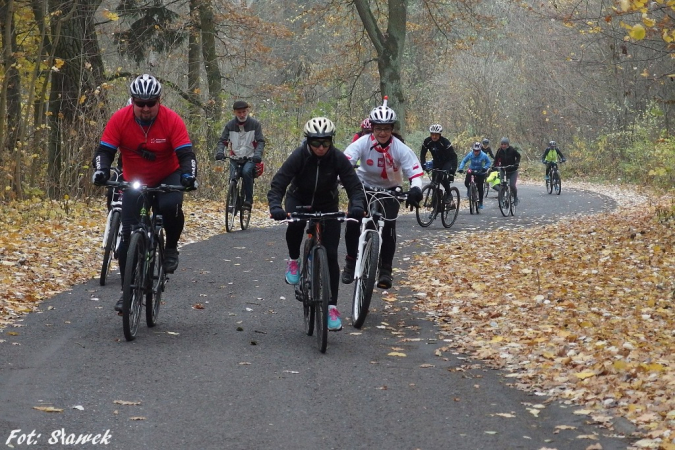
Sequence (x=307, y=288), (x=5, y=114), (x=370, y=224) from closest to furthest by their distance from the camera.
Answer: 1. (x=307, y=288)
2. (x=370, y=224)
3. (x=5, y=114)

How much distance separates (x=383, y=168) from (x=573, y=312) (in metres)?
2.51

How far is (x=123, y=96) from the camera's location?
21.9 m

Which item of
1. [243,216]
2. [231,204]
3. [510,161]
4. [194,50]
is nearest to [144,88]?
[231,204]

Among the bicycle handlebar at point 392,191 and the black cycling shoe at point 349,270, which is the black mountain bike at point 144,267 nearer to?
the black cycling shoe at point 349,270

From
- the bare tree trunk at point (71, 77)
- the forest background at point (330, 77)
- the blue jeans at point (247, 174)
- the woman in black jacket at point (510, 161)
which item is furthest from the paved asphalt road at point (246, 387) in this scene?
the woman in black jacket at point (510, 161)

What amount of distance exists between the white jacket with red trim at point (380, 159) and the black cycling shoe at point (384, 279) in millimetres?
926

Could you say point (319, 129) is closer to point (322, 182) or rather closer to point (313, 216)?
point (322, 182)

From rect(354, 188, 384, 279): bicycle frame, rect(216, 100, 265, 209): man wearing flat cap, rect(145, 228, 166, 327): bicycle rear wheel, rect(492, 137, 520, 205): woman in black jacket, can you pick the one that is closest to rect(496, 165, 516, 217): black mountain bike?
rect(492, 137, 520, 205): woman in black jacket

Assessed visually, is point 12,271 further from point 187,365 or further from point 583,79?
point 583,79

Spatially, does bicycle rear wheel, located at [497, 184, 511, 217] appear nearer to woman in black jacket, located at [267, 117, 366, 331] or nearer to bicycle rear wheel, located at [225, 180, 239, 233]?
bicycle rear wheel, located at [225, 180, 239, 233]

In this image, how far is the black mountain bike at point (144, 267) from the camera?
7.83m

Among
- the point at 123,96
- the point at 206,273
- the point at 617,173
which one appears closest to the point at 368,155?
the point at 206,273

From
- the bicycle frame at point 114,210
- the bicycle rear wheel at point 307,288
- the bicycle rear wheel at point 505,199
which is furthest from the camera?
the bicycle rear wheel at point 505,199

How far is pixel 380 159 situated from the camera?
33.8 feet
